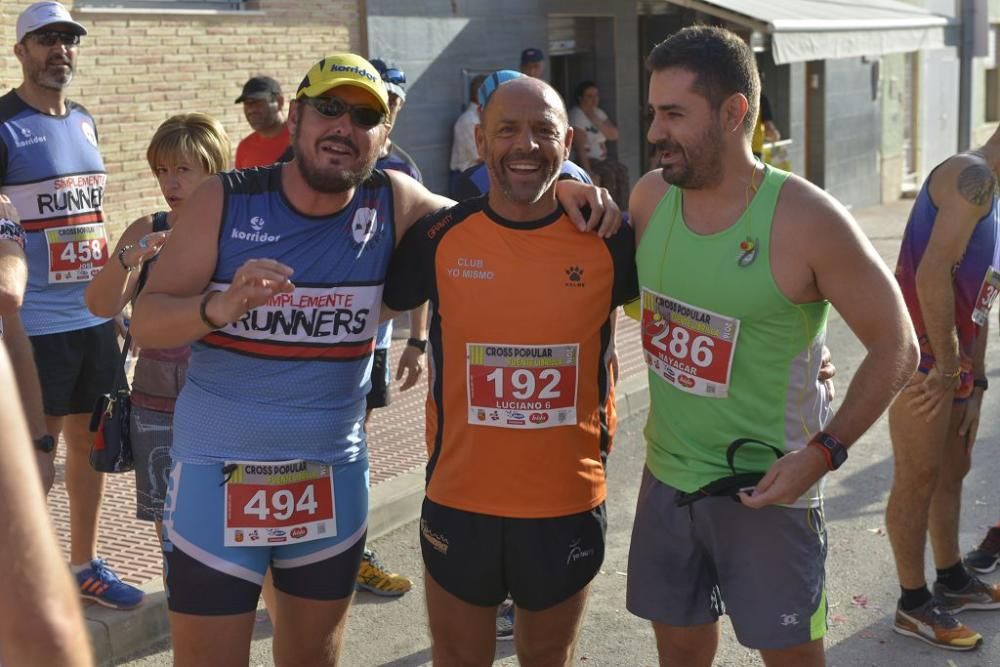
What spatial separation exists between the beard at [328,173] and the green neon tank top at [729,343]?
0.80 metres

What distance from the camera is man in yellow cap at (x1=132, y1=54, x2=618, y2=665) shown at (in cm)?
333

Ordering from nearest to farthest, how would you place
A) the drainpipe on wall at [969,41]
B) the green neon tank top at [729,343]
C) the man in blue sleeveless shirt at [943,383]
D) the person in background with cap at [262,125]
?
the green neon tank top at [729,343] < the man in blue sleeveless shirt at [943,383] < the person in background with cap at [262,125] < the drainpipe on wall at [969,41]

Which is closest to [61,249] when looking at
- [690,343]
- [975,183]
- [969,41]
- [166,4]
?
[690,343]

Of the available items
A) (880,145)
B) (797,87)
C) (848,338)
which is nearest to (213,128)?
(848,338)

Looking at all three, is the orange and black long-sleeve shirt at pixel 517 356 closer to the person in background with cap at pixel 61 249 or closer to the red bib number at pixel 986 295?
the red bib number at pixel 986 295

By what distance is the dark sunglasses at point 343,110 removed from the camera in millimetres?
3402

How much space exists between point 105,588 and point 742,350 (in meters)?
2.85

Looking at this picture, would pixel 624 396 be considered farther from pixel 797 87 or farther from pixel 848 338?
pixel 797 87

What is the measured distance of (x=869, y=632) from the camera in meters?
4.93

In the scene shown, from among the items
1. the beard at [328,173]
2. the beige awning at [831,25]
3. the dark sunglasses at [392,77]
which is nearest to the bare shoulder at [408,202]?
the beard at [328,173]

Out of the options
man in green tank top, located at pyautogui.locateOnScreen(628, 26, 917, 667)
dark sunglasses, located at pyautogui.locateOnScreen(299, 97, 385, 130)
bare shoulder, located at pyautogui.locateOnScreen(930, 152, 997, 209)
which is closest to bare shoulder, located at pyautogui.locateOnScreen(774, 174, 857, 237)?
man in green tank top, located at pyautogui.locateOnScreen(628, 26, 917, 667)

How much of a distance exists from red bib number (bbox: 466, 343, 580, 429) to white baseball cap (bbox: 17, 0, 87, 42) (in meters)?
2.90

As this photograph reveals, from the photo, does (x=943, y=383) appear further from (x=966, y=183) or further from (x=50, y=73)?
(x=50, y=73)

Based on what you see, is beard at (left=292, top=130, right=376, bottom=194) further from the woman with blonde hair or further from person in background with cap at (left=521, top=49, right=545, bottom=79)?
person in background with cap at (left=521, top=49, right=545, bottom=79)
